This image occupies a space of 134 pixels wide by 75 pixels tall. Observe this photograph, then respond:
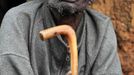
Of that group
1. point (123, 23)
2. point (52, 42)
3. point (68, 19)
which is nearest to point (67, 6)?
point (68, 19)

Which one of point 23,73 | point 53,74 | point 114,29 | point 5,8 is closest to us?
point 23,73

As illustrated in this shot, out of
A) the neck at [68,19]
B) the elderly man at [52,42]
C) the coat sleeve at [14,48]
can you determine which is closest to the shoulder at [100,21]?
the elderly man at [52,42]

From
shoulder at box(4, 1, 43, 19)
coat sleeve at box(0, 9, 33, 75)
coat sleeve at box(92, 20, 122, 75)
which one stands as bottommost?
coat sleeve at box(92, 20, 122, 75)

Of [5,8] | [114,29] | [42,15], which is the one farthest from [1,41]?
[5,8]

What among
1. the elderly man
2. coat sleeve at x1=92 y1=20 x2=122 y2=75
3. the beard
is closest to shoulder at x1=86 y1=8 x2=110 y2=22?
the elderly man

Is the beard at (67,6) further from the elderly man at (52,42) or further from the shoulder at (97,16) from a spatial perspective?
the shoulder at (97,16)

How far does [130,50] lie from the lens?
11.4 feet

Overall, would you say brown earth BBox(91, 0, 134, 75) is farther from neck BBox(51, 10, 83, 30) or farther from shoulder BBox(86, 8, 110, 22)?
neck BBox(51, 10, 83, 30)

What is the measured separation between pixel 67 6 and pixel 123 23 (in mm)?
749

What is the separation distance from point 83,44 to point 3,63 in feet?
1.65

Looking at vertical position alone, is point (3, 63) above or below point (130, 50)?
above

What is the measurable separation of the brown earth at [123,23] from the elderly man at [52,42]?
0.97 ft

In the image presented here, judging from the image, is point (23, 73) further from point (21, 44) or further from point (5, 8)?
point (5, 8)

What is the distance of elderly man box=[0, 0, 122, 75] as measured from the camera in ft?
9.41
